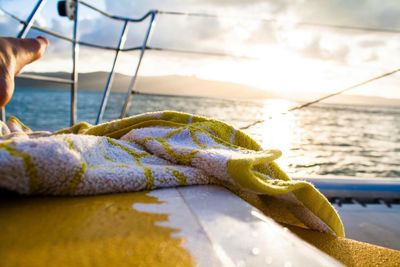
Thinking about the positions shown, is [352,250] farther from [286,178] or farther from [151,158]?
[151,158]

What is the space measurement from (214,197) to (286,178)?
0.66 ft

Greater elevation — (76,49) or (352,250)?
(76,49)

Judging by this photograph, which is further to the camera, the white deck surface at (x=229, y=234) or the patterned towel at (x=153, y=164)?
the patterned towel at (x=153, y=164)

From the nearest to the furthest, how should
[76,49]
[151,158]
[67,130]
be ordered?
1. [151,158]
2. [67,130]
3. [76,49]

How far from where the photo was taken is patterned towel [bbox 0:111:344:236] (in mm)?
402

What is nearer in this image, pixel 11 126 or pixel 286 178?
Result: pixel 286 178

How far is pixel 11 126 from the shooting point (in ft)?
2.96

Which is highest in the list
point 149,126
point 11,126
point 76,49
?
point 76,49

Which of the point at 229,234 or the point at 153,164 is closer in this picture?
the point at 229,234

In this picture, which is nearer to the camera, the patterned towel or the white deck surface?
the white deck surface

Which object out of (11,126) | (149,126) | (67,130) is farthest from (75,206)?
(11,126)

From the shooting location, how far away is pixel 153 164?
551mm

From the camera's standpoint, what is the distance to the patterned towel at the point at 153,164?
1.32ft


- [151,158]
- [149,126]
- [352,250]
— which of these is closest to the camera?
[352,250]
